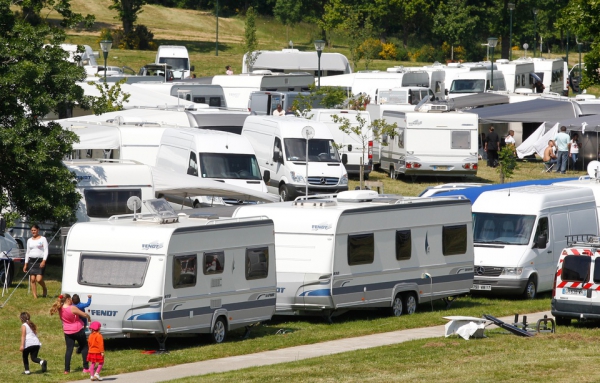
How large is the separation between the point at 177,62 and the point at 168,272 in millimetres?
47106

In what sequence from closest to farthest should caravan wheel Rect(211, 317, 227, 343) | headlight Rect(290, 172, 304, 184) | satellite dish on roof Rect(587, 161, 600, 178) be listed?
caravan wheel Rect(211, 317, 227, 343) → satellite dish on roof Rect(587, 161, 600, 178) → headlight Rect(290, 172, 304, 184)

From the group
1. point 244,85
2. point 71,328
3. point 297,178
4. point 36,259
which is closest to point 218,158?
point 297,178

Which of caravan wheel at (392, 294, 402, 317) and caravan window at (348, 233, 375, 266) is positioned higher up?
caravan window at (348, 233, 375, 266)

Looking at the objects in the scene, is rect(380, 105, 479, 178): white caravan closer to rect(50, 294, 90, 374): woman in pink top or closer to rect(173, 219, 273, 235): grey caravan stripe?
rect(173, 219, 273, 235): grey caravan stripe

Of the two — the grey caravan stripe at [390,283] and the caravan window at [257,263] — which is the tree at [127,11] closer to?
the grey caravan stripe at [390,283]

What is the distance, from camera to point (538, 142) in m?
45.7

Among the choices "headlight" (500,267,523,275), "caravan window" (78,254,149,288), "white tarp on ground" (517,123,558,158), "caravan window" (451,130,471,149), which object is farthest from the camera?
"white tarp on ground" (517,123,558,158)

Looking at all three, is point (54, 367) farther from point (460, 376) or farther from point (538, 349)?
point (538, 349)

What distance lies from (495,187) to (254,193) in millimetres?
6415

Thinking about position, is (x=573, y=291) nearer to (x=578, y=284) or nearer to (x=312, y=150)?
(x=578, y=284)

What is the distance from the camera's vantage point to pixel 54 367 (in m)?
17.6

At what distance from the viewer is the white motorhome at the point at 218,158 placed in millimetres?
30344

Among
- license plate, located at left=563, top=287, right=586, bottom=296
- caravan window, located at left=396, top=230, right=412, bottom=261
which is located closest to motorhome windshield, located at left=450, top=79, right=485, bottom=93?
caravan window, located at left=396, top=230, right=412, bottom=261

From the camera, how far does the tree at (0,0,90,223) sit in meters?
24.4
